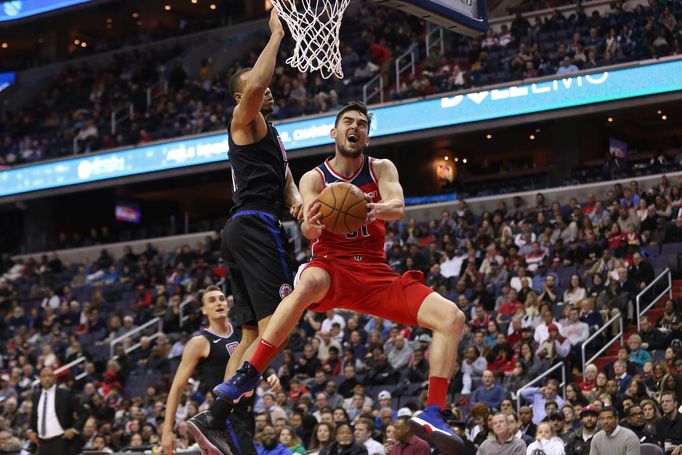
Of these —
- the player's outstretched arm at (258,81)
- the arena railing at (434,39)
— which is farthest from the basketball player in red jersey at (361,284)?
the arena railing at (434,39)

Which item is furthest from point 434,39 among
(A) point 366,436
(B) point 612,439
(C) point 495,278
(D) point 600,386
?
(B) point 612,439

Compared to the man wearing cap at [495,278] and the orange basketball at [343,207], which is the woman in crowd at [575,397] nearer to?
the man wearing cap at [495,278]

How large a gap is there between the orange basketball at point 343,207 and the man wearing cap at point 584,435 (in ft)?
20.0

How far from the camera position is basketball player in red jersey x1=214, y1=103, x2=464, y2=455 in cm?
693

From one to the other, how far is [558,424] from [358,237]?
616cm

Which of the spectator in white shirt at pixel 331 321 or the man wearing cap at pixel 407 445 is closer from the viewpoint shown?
the man wearing cap at pixel 407 445

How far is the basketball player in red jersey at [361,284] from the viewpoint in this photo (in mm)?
6934

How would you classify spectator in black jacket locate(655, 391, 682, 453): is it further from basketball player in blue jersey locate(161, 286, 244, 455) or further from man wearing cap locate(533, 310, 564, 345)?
basketball player in blue jersey locate(161, 286, 244, 455)

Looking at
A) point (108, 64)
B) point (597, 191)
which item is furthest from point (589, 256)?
point (108, 64)

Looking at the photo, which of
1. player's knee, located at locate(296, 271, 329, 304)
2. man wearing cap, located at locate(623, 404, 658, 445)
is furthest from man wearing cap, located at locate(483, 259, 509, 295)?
player's knee, located at locate(296, 271, 329, 304)

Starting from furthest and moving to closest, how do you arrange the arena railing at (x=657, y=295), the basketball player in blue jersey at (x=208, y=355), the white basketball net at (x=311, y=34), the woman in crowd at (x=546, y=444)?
the arena railing at (x=657, y=295)
the woman in crowd at (x=546, y=444)
the white basketball net at (x=311, y=34)
the basketball player in blue jersey at (x=208, y=355)

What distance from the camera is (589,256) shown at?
1875cm

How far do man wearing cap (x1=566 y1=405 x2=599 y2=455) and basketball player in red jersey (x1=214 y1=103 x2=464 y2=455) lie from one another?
533 cm

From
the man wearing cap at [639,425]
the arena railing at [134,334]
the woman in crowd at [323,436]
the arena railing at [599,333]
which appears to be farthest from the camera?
the arena railing at [134,334]
